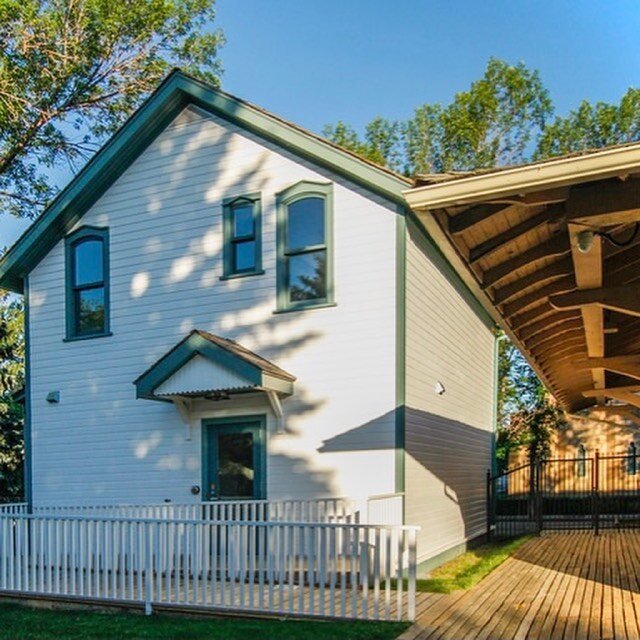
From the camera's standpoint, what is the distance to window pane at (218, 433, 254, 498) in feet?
32.3

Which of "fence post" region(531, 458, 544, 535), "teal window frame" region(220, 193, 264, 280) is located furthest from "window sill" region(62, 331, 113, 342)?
"fence post" region(531, 458, 544, 535)

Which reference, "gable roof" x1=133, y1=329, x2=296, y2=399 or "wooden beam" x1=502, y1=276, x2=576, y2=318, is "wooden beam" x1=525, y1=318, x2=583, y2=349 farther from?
"gable roof" x1=133, y1=329, x2=296, y2=399

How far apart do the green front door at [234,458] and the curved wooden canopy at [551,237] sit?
3.94 metres

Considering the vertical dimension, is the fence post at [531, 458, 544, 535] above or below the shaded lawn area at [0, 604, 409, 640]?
below

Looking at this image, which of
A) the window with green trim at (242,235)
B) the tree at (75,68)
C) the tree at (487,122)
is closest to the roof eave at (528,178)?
the window with green trim at (242,235)

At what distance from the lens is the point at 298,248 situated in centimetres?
991

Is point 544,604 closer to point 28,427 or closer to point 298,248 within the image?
point 298,248

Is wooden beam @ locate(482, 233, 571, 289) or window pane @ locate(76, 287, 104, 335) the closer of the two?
wooden beam @ locate(482, 233, 571, 289)

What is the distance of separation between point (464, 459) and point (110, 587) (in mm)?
6656

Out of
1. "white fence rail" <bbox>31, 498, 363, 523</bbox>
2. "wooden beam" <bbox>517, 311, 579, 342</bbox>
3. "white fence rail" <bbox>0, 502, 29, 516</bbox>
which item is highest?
"wooden beam" <bbox>517, 311, 579, 342</bbox>

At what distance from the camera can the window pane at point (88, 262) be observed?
11.5 m

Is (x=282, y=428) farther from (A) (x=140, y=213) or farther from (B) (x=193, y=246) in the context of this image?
(A) (x=140, y=213)

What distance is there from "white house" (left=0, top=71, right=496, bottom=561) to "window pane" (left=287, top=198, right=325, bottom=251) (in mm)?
31

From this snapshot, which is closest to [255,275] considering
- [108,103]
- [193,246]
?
[193,246]
